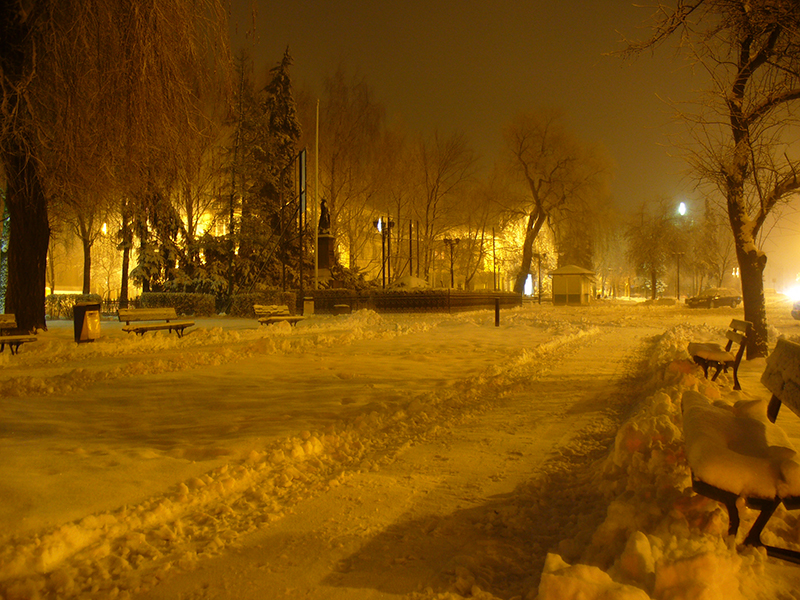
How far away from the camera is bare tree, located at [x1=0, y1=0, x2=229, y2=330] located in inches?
297

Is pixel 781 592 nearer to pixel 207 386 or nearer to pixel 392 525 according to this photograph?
pixel 392 525

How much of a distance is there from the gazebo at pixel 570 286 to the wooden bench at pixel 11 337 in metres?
37.7

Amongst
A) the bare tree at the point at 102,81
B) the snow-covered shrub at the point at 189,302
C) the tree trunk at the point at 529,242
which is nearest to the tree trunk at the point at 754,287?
the bare tree at the point at 102,81

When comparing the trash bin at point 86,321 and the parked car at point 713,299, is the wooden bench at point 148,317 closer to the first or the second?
the trash bin at point 86,321

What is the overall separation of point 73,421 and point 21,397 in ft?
5.84

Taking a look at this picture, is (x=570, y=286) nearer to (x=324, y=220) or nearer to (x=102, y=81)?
(x=324, y=220)

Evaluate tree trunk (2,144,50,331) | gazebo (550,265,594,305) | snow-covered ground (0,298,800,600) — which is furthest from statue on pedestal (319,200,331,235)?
snow-covered ground (0,298,800,600)

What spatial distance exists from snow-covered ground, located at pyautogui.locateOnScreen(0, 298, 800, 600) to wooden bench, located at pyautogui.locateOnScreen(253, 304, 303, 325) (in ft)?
28.4

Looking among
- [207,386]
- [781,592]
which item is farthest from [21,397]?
[781,592]

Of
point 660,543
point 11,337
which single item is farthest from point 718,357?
point 11,337

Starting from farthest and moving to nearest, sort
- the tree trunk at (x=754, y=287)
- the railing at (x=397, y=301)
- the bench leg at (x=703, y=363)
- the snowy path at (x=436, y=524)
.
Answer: the railing at (x=397, y=301), the tree trunk at (x=754, y=287), the bench leg at (x=703, y=363), the snowy path at (x=436, y=524)

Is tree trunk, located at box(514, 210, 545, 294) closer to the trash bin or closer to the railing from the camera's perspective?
the railing

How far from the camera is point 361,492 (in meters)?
3.94

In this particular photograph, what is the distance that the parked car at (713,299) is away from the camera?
121ft
